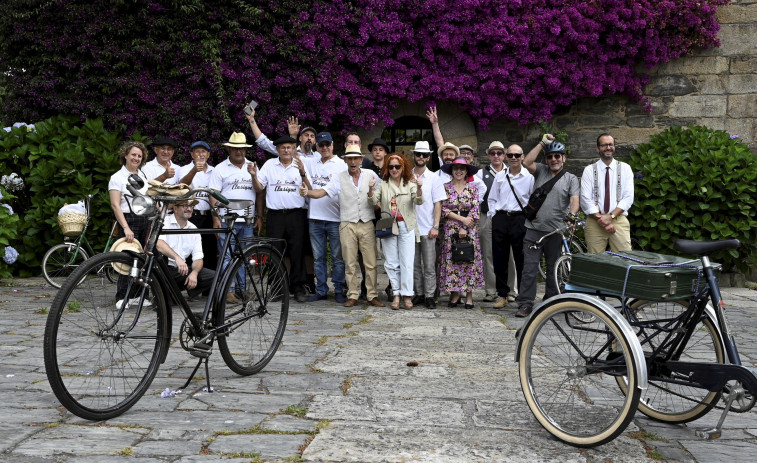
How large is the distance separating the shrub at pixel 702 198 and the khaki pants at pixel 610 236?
224 centimetres

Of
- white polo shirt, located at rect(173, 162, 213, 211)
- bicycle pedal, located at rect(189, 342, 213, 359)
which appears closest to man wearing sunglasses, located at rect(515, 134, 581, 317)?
white polo shirt, located at rect(173, 162, 213, 211)

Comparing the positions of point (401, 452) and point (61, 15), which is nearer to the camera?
point (401, 452)

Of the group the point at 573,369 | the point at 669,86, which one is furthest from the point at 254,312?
the point at 669,86

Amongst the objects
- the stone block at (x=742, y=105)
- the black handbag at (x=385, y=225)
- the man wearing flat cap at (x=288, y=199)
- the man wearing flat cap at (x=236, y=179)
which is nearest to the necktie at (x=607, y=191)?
the black handbag at (x=385, y=225)

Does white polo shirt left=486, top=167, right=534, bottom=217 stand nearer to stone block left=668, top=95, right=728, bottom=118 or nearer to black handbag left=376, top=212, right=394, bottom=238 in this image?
black handbag left=376, top=212, right=394, bottom=238

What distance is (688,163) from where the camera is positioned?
419 inches

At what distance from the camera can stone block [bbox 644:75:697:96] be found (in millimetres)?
11695

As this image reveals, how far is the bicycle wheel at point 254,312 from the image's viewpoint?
4.77 m

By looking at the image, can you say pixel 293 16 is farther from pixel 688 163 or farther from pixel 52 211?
pixel 688 163

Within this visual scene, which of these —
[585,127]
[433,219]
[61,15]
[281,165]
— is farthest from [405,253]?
[61,15]

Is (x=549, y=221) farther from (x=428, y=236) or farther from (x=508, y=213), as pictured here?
(x=428, y=236)

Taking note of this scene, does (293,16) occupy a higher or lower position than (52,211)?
higher

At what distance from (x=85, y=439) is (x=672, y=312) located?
3.08 metres

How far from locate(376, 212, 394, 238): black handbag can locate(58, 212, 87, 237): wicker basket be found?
412 centimetres
